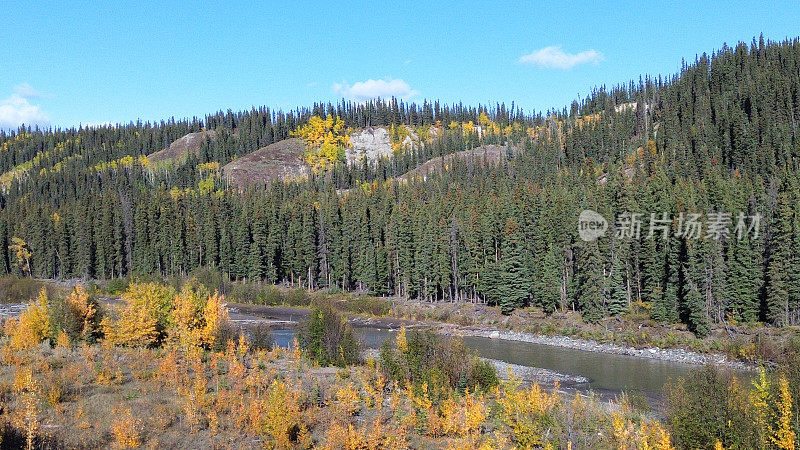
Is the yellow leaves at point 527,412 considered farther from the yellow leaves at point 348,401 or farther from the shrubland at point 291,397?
the yellow leaves at point 348,401

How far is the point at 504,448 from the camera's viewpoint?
1941cm

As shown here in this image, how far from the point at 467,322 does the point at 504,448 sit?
55075 mm

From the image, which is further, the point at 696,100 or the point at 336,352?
the point at 696,100

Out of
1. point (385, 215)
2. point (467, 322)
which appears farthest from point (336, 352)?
point (385, 215)

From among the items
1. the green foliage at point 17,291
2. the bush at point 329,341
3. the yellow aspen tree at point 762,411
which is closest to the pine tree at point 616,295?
the bush at point 329,341

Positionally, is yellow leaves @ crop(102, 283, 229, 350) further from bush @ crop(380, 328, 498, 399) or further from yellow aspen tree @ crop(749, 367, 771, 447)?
yellow aspen tree @ crop(749, 367, 771, 447)

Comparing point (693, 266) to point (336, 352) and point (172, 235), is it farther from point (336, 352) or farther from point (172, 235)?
point (172, 235)

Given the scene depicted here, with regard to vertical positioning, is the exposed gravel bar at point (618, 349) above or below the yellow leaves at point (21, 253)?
below

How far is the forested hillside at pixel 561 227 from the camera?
214 feet

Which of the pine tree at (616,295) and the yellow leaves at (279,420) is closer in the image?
the yellow leaves at (279,420)

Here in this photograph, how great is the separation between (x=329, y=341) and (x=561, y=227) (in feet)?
173

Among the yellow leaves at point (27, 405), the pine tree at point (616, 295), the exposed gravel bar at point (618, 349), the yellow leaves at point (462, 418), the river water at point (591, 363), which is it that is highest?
the yellow leaves at point (27, 405)

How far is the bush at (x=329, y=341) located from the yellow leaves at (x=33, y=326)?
14565 mm

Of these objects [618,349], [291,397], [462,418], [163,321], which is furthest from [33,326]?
[618,349]
